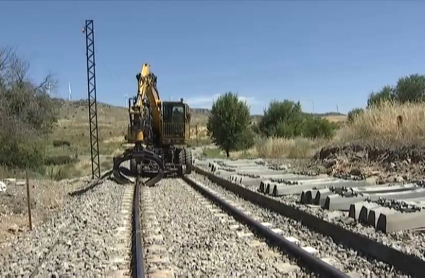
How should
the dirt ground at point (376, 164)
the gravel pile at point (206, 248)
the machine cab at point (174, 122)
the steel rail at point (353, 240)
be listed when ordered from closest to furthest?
the steel rail at point (353, 240)
the gravel pile at point (206, 248)
the dirt ground at point (376, 164)
the machine cab at point (174, 122)

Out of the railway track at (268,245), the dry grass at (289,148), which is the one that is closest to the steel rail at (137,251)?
the railway track at (268,245)

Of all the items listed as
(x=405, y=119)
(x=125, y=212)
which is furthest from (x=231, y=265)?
(x=405, y=119)

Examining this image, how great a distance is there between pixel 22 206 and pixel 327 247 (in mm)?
10842

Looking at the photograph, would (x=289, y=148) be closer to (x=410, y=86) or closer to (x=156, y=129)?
(x=156, y=129)

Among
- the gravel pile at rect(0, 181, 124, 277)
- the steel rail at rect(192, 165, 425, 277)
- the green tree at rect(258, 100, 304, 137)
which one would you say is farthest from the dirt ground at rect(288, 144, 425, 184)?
the green tree at rect(258, 100, 304, 137)

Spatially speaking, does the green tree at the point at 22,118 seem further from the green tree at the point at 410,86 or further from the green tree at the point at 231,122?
the green tree at the point at 410,86

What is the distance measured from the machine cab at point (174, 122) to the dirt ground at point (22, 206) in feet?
20.8

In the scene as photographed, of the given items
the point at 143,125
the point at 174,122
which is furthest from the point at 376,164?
the point at 143,125

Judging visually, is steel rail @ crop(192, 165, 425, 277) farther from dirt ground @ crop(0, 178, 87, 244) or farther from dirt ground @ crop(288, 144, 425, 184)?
dirt ground @ crop(0, 178, 87, 244)

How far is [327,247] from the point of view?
875cm

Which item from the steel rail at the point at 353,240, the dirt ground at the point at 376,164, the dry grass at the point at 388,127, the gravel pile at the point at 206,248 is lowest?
the gravel pile at the point at 206,248

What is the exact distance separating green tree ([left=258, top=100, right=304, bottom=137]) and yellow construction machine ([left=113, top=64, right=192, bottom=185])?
81.9 ft

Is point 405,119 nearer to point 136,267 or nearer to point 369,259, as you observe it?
point 369,259

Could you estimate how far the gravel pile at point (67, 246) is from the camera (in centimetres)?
816
